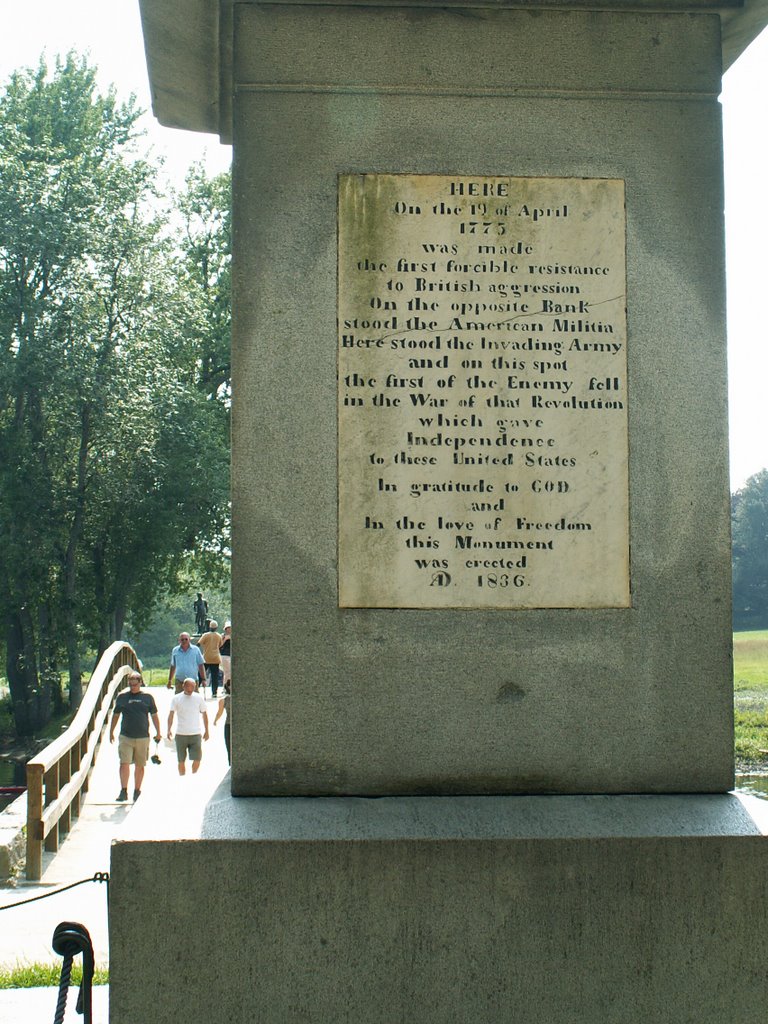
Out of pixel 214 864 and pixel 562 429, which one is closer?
pixel 214 864

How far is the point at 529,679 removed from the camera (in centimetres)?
387

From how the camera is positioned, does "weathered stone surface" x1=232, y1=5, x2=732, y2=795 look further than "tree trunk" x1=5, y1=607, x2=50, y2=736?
No

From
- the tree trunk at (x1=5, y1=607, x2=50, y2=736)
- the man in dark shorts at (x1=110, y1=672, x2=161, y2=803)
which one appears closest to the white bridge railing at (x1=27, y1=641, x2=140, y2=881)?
the man in dark shorts at (x1=110, y1=672, x2=161, y2=803)

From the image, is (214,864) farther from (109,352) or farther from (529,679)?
(109,352)

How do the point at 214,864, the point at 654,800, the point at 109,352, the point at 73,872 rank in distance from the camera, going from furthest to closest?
1. the point at 109,352
2. the point at 73,872
3. the point at 654,800
4. the point at 214,864

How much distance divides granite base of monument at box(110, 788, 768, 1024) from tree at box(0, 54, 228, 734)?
104ft

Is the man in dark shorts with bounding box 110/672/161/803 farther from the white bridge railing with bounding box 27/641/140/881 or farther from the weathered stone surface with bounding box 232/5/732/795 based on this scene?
the weathered stone surface with bounding box 232/5/732/795

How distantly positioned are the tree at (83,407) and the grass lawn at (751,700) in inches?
687

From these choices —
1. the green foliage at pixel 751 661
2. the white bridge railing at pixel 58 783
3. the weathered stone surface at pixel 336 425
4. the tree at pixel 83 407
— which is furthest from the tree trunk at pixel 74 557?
the weathered stone surface at pixel 336 425

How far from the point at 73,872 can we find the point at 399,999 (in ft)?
31.5

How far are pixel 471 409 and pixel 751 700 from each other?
53.7m

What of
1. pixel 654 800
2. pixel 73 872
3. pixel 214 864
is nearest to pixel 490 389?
pixel 654 800

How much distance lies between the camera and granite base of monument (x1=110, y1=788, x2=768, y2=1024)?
3.45m

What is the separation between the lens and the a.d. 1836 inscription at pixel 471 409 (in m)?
3.88
